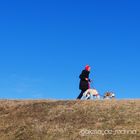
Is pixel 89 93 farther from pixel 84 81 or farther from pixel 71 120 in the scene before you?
pixel 71 120

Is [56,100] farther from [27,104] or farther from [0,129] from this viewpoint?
[0,129]

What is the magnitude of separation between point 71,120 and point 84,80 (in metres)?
7.31

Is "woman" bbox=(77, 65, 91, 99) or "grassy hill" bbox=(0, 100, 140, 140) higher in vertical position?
"woman" bbox=(77, 65, 91, 99)

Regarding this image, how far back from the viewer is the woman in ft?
138

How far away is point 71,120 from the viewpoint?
3544cm

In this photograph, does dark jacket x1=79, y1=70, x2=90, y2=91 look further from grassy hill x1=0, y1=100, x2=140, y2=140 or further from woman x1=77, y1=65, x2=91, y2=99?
grassy hill x1=0, y1=100, x2=140, y2=140

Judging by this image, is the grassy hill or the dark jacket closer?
the grassy hill

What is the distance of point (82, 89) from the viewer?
42.1 meters

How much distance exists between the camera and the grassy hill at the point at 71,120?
32.6 metres

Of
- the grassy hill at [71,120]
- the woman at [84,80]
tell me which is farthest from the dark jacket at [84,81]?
the grassy hill at [71,120]

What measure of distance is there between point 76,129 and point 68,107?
14.9ft

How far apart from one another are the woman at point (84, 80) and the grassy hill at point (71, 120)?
9.28ft

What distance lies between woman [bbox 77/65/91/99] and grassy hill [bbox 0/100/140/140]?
2.83 m

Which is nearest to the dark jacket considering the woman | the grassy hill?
the woman
